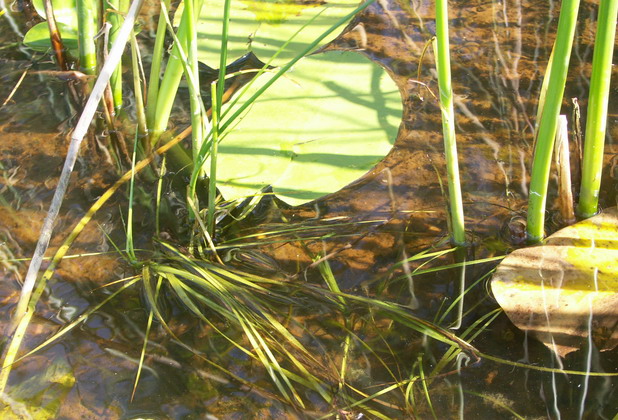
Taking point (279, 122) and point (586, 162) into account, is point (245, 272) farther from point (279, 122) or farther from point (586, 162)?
point (586, 162)

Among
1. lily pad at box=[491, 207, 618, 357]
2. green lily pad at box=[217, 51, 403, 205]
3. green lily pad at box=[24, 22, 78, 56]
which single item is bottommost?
lily pad at box=[491, 207, 618, 357]

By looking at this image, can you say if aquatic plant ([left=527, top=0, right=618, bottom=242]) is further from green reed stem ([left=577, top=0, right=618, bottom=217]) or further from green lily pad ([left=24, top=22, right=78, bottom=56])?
green lily pad ([left=24, top=22, right=78, bottom=56])

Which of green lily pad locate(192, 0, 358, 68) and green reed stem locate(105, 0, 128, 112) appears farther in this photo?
green lily pad locate(192, 0, 358, 68)

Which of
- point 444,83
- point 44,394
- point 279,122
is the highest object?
point 444,83

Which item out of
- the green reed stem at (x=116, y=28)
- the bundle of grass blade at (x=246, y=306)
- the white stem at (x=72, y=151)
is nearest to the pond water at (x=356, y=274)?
the bundle of grass blade at (x=246, y=306)

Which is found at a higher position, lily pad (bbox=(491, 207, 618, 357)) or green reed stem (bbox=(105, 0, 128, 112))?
green reed stem (bbox=(105, 0, 128, 112))

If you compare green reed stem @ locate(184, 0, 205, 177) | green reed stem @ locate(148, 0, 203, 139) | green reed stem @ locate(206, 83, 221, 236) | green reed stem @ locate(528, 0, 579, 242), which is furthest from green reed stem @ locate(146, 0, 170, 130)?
green reed stem @ locate(528, 0, 579, 242)

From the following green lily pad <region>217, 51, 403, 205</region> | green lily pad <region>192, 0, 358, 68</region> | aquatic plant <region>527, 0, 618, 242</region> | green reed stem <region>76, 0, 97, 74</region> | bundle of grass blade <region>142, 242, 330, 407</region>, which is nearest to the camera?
aquatic plant <region>527, 0, 618, 242</region>

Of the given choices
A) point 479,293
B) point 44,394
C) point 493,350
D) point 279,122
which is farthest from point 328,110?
point 44,394
